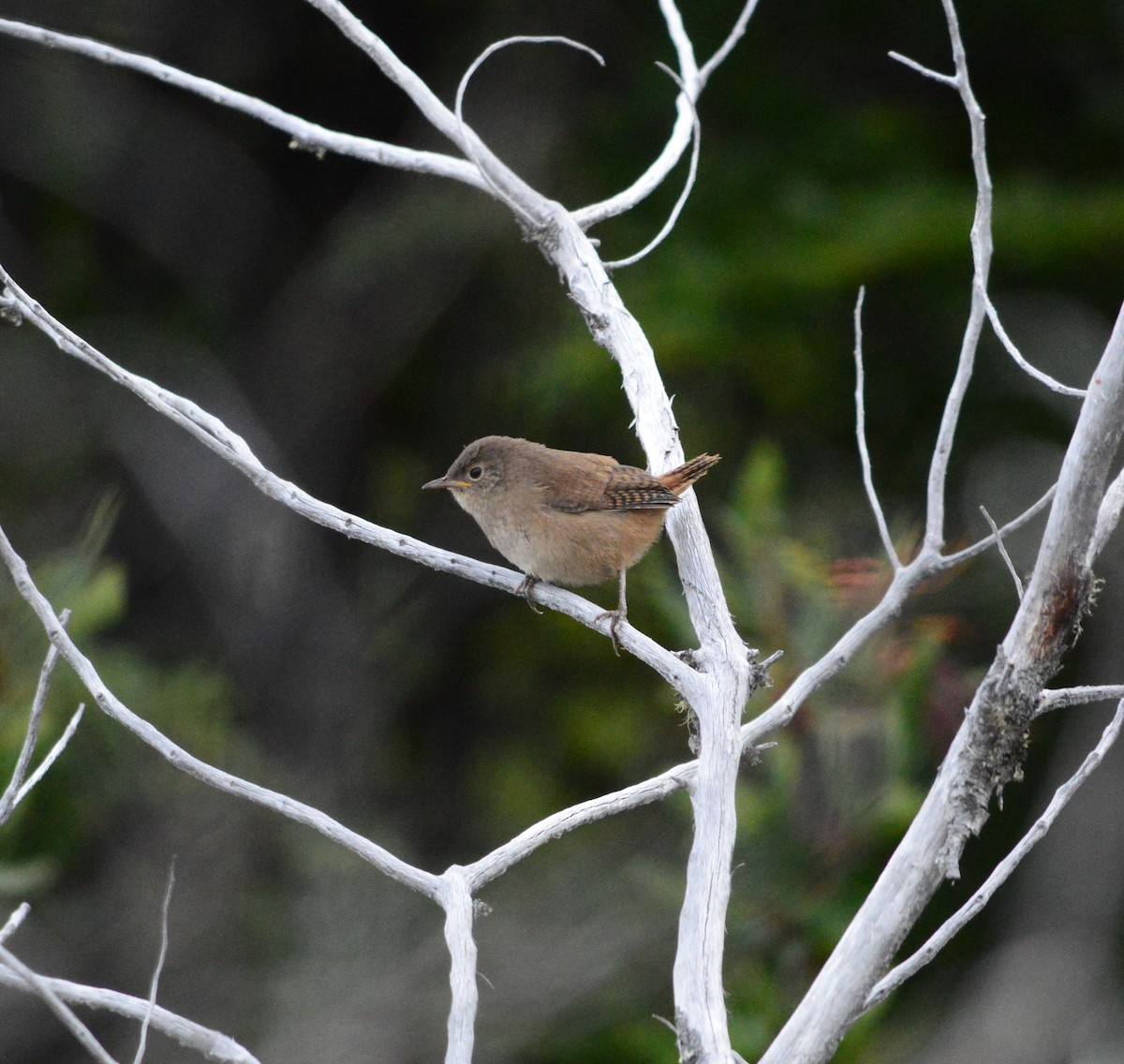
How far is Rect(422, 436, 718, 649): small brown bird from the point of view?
340 centimetres

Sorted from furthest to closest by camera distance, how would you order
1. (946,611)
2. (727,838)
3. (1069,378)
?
(1069,378) → (946,611) → (727,838)

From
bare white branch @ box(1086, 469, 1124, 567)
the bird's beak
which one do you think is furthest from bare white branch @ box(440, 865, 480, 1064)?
the bird's beak

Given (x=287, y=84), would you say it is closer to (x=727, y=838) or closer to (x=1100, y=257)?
(x=1100, y=257)

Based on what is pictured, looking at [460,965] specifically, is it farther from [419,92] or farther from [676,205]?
[676,205]

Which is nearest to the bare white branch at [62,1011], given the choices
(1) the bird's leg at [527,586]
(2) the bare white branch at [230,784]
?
(2) the bare white branch at [230,784]

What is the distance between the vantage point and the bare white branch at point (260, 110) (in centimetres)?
268

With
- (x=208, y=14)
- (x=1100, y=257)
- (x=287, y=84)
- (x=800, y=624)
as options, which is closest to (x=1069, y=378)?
(x=1100, y=257)

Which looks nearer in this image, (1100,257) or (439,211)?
(1100,257)

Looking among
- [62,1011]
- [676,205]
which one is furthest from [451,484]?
[62,1011]

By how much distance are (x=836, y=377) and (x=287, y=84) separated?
13.4 feet

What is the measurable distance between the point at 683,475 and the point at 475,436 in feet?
16.3

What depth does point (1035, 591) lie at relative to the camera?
1.73 meters

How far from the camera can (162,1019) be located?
5.42 feet

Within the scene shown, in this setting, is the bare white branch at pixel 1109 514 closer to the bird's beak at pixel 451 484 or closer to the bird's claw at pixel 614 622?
the bird's claw at pixel 614 622
